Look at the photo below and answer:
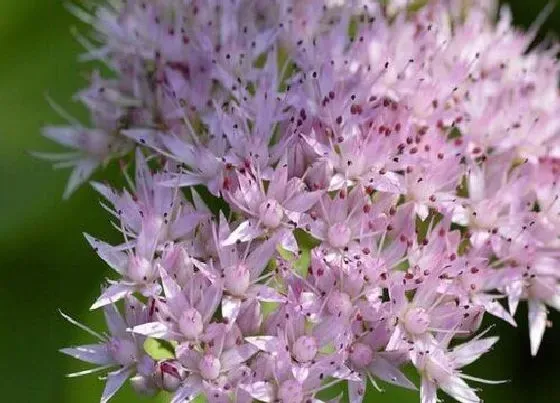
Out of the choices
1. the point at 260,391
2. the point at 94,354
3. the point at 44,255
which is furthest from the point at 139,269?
the point at 44,255

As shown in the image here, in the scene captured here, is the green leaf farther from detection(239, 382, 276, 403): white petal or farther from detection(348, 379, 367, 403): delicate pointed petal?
detection(348, 379, 367, 403): delicate pointed petal

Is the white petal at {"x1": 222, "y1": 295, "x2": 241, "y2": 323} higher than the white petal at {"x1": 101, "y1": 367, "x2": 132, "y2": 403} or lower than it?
higher

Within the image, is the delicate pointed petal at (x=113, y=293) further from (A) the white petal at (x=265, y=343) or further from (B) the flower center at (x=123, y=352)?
(A) the white petal at (x=265, y=343)

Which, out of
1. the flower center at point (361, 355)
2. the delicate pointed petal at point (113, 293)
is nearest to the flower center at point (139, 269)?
A: the delicate pointed petal at point (113, 293)

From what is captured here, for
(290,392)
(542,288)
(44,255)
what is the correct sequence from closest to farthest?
1. (290,392)
2. (542,288)
3. (44,255)

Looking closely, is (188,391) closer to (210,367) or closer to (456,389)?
(210,367)

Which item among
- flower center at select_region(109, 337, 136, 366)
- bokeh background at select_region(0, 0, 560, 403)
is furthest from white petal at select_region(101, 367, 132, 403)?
bokeh background at select_region(0, 0, 560, 403)

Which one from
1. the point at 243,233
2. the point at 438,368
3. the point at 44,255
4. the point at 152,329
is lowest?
the point at 44,255
